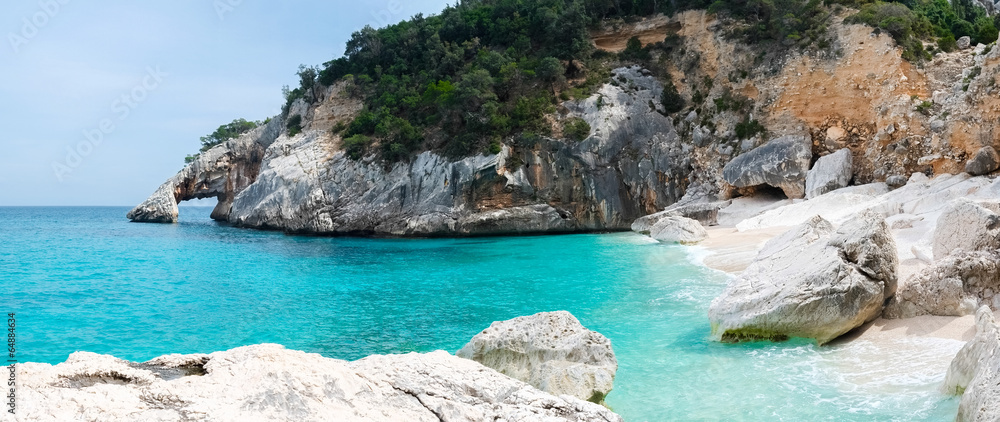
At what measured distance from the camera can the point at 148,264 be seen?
79.5ft

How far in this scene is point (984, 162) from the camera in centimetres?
1781

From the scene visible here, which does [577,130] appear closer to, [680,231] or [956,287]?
[680,231]

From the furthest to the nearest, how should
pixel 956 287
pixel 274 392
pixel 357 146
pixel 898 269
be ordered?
pixel 357 146 → pixel 898 269 → pixel 956 287 → pixel 274 392

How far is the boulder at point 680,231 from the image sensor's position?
23.8 metres

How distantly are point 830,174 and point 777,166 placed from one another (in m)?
2.54

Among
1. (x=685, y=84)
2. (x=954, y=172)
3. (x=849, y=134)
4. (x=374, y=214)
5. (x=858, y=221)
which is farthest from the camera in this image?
(x=685, y=84)

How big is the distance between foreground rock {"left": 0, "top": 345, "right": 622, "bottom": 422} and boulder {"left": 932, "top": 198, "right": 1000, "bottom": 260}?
8523 mm

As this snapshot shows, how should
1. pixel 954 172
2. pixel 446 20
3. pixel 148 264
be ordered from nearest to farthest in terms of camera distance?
pixel 954 172, pixel 148 264, pixel 446 20

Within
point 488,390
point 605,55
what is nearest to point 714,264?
point 488,390

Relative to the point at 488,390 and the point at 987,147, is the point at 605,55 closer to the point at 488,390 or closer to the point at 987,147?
the point at 987,147

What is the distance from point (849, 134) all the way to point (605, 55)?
16288 mm

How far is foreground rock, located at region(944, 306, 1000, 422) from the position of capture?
4922 mm

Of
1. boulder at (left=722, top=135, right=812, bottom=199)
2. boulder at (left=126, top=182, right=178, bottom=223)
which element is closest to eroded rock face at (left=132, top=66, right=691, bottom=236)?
boulder at (left=722, top=135, right=812, bottom=199)

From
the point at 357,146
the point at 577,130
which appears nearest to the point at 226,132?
the point at 357,146
